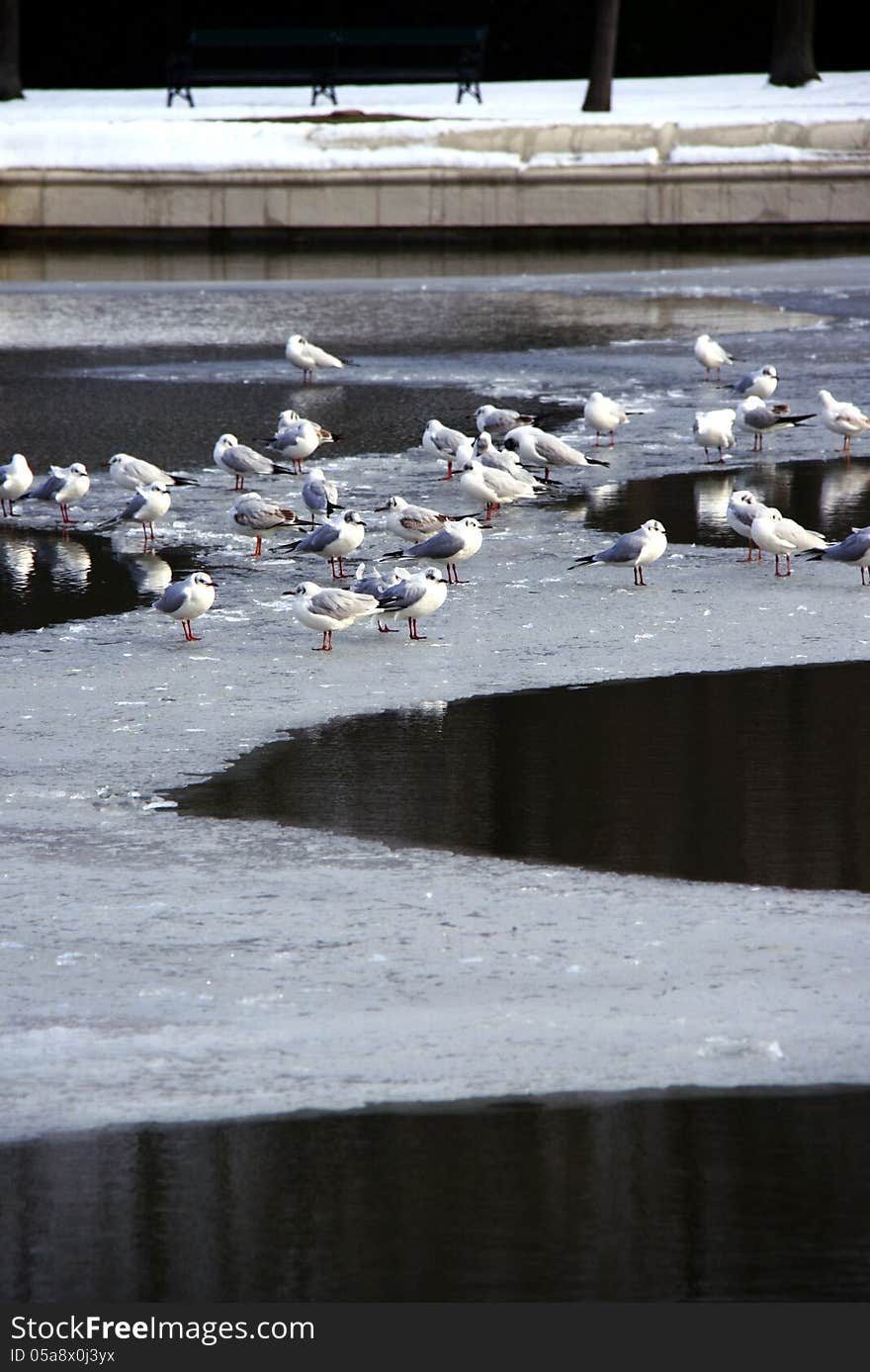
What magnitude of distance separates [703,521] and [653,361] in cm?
697

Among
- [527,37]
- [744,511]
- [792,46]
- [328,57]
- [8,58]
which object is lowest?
[744,511]

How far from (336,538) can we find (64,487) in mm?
2713

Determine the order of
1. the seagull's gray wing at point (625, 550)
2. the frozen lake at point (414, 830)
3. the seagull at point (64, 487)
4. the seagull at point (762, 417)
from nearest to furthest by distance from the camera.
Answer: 1. the frozen lake at point (414, 830)
2. the seagull's gray wing at point (625, 550)
3. the seagull at point (64, 487)
4. the seagull at point (762, 417)

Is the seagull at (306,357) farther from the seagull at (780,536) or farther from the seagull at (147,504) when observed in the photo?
the seagull at (780,536)

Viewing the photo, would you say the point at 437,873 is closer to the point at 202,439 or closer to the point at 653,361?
the point at 202,439

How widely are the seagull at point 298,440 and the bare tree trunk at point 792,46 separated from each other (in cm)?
2367

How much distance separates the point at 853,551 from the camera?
10812 millimetres

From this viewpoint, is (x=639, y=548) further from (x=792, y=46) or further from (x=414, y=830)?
(x=792, y=46)

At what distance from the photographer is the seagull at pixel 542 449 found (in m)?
13.9

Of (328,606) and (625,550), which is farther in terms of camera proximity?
(625,550)

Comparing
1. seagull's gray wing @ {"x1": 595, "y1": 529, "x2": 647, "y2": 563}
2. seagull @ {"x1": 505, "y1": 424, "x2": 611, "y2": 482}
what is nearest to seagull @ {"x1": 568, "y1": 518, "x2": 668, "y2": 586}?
seagull's gray wing @ {"x1": 595, "y1": 529, "x2": 647, "y2": 563}

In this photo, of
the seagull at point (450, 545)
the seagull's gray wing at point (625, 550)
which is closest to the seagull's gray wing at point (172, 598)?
the seagull at point (450, 545)

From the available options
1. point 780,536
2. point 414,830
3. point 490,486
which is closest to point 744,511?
point 780,536

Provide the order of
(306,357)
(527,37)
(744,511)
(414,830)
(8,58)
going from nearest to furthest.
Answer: (414,830)
(744,511)
(306,357)
(8,58)
(527,37)
